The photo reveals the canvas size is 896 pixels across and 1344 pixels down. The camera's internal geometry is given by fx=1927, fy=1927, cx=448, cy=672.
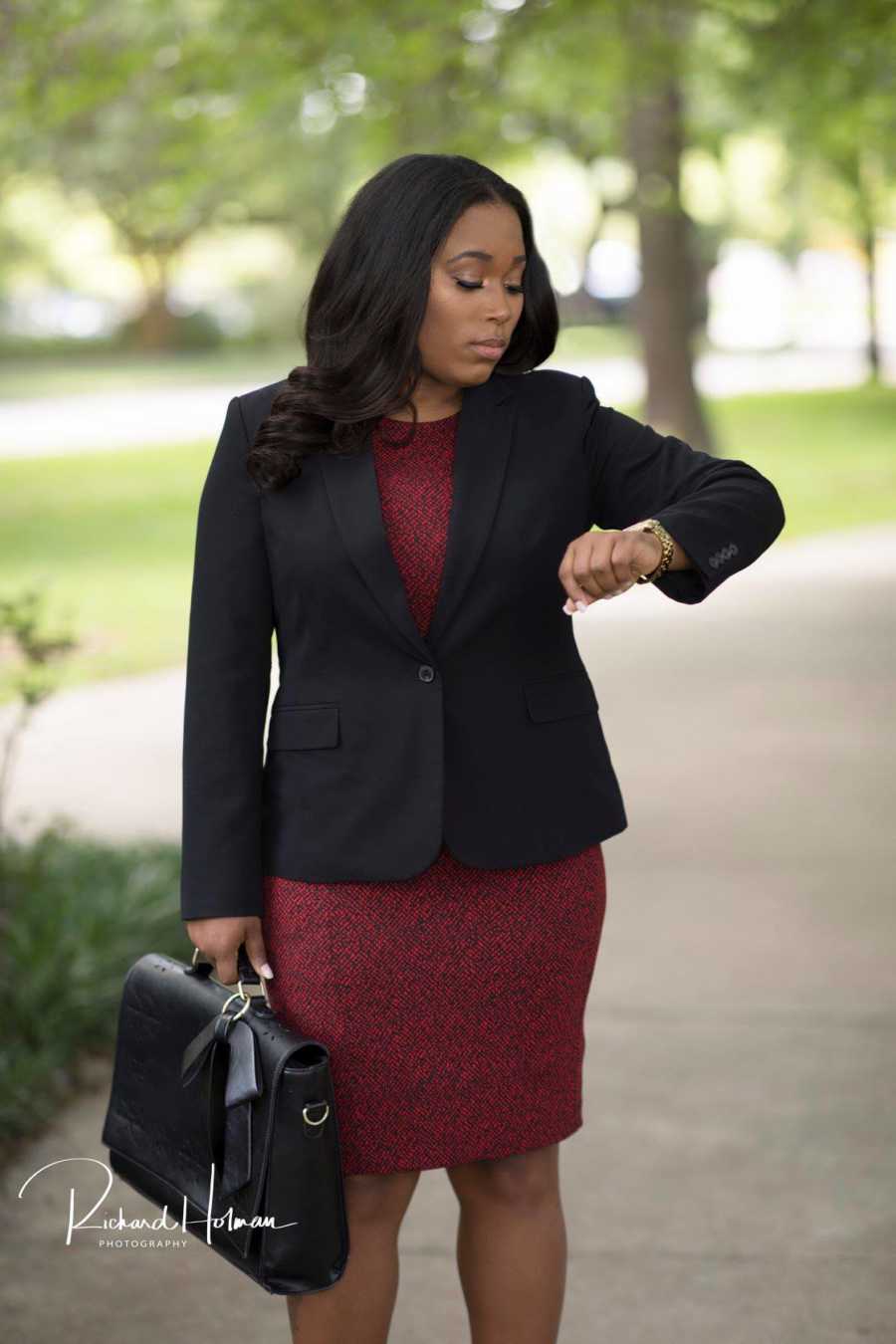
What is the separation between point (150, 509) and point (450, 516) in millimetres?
16857

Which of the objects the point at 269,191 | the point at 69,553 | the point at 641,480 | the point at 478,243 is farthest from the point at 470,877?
the point at 269,191

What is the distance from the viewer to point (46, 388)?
36406 millimetres

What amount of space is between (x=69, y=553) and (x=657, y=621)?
6361 millimetres

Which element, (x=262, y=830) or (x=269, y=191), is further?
(x=269, y=191)

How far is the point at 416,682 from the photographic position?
2.70 metres

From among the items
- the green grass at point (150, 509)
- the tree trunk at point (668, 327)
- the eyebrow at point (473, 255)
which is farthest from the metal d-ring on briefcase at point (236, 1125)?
the tree trunk at point (668, 327)

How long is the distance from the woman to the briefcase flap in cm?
10

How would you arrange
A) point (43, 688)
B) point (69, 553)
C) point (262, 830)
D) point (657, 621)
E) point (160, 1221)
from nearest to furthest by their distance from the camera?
point (262, 830) < point (160, 1221) < point (43, 688) < point (657, 621) < point (69, 553)

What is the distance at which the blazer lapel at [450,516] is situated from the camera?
267 centimetres

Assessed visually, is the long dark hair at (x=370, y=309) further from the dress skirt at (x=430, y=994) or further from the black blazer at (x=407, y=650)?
the dress skirt at (x=430, y=994)

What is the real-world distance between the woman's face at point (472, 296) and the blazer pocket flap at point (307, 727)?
1.66ft

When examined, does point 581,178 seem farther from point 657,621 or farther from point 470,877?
point 470,877

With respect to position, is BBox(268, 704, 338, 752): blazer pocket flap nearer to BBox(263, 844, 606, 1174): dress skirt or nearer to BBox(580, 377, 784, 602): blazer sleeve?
BBox(263, 844, 606, 1174): dress skirt

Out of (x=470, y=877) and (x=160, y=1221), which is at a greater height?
(x=470, y=877)
